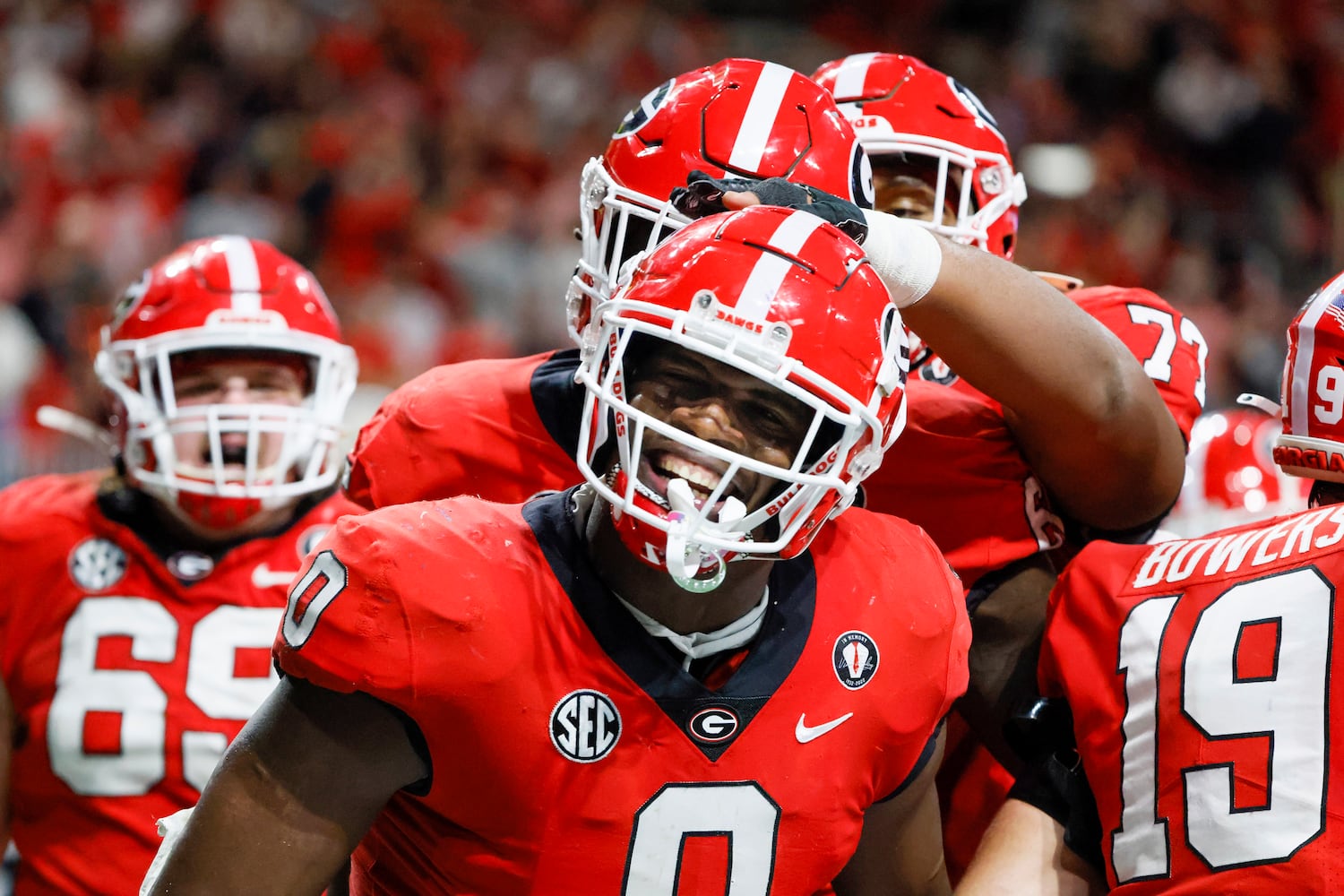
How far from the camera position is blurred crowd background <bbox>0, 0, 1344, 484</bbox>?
5988mm

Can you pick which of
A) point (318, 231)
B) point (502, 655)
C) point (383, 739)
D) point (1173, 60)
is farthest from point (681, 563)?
point (1173, 60)

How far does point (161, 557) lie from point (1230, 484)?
2217 millimetres

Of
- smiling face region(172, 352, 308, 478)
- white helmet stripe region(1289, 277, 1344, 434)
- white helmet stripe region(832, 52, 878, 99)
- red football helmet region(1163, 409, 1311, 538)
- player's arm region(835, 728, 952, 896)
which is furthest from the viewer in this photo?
red football helmet region(1163, 409, 1311, 538)

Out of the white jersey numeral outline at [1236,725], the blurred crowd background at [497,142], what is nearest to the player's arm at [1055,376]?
the white jersey numeral outline at [1236,725]

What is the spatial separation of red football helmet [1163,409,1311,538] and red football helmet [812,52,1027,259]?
53.2 inches

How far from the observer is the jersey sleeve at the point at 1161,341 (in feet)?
6.66

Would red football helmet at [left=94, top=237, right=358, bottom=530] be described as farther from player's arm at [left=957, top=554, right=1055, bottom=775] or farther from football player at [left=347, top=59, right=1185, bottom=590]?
player's arm at [left=957, top=554, right=1055, bottom=775]

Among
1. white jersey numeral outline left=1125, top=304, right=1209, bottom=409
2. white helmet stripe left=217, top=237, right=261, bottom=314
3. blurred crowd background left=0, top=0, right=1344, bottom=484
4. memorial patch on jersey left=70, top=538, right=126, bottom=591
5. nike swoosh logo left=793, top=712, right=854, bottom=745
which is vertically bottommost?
blurred crowd background left=0, top=0, right=1344, bottom=484

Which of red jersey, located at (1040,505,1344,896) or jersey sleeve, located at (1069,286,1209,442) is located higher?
jersey sleeve, located at (1069,286,1209,442)

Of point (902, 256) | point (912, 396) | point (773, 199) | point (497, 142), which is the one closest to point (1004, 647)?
point (912, 396)

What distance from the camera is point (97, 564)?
2.46 meters

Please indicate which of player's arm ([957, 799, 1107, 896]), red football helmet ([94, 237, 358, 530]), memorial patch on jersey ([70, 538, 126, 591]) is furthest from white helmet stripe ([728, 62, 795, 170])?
memorial patch on jersey ([70, 538, 126, 591])

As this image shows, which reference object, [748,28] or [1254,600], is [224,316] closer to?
[1254,600]

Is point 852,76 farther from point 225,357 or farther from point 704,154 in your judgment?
point 225,357
